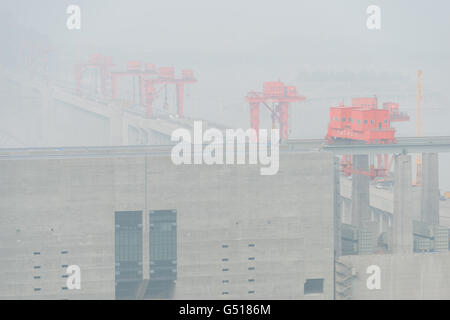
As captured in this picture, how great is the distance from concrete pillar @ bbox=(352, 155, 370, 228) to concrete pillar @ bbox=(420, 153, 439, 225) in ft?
20.3

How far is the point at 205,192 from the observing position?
41469 mm

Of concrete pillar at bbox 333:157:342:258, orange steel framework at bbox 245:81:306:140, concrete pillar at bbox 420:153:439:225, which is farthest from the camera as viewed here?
orange steel framework at bbox 245:81:306:140

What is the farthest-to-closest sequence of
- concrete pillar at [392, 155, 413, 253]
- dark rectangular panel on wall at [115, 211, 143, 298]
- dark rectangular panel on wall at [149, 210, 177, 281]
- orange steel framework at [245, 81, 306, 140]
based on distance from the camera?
orange steel framework at [245, 81, 306, 140] < concrete pillar at [392, 155, 413, 253] < dark rectangular panel on wall at [149, 210, 177, 281] < dark rectangular panel on wall at [115, 211, 143, 298]

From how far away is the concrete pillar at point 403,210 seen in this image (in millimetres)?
45500

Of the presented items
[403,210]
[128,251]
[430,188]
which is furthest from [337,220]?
[128,251]

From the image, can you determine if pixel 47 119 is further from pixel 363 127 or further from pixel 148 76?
pixel 363 127

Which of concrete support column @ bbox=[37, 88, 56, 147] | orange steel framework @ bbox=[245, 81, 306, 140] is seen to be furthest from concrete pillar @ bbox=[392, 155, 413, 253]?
concrete support column @ bbox=[37, 88, 56, 147]

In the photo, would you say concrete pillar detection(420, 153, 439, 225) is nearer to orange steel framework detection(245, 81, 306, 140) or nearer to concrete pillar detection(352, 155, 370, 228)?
concrete pillar detection(352, 155, 370, 228)

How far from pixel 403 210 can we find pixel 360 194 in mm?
3635

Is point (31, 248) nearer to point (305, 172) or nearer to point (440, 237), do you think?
point (305, 172)

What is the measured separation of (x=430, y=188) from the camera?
5281cm

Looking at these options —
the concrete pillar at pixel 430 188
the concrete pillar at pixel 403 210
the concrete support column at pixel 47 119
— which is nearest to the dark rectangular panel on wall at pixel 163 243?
the concrete pillar at pixel 403 210

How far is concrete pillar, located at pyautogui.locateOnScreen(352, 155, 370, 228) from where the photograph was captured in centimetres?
4828

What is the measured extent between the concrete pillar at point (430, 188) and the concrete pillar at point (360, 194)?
620 cm
